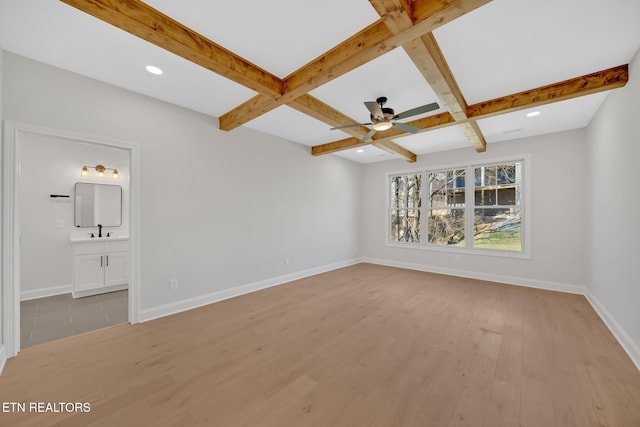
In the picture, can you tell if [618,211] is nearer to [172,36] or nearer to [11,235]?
[172,36]

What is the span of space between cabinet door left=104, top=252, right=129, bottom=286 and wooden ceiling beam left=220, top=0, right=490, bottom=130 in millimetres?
3521

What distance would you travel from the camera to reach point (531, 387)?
181 cm

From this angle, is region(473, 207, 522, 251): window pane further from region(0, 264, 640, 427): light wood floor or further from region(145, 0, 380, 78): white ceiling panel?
region(145, 0, 380, 78): white ceiling panel

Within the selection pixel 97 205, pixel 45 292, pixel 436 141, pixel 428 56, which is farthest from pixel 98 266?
pixel 436 141

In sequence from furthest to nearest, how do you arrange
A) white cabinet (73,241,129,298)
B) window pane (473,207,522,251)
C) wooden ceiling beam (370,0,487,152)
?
window pane (473,207,522,251) < white cabinet (73,241,129,298) < wooden ceiling beam (370,0,487,152)

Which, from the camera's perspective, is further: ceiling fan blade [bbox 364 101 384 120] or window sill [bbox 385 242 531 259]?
window sill [bbox 385 242 531 259]

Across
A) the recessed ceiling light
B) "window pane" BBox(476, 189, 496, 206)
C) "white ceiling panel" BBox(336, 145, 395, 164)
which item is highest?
the recessed ceiling light

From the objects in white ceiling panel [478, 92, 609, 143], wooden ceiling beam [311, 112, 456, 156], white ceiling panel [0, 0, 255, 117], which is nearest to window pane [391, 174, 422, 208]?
white ceiling panel [478, 92, 609, 143]

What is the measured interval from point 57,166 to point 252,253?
3.45 metres

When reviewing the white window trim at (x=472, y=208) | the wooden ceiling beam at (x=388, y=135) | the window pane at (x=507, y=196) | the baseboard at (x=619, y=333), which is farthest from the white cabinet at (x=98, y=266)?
the window pane at (x=507, y=196)

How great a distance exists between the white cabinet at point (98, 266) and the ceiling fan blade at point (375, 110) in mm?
4470

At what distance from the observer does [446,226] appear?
5469mm

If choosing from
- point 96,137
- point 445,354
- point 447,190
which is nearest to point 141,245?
point 96,137

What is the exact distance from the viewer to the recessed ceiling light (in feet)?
7.82
